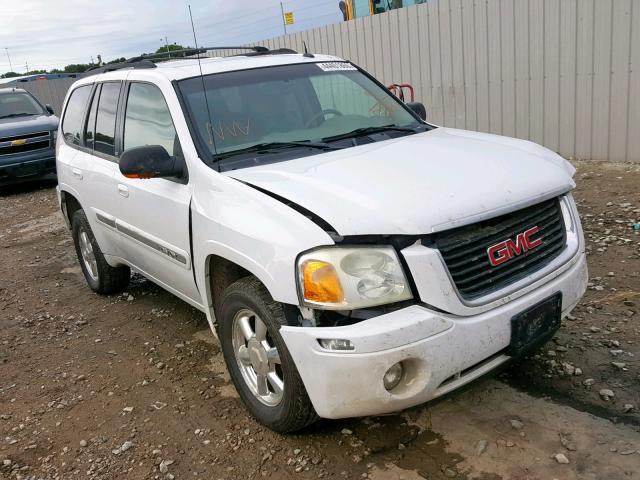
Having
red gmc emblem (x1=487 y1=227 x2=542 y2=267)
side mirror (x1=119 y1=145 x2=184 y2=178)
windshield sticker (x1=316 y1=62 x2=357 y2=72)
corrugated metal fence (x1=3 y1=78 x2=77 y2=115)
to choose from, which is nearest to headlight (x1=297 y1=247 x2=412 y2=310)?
red gmc emblem (x1=487 y1=227 x2=542 y2=267)

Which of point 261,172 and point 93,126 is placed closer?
point 261,172

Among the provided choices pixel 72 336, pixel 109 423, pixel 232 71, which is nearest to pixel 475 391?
pixel 109 423

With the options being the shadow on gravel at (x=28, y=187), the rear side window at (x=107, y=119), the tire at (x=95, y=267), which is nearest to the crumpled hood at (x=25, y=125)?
the shadow on gravel at (x=28, y=187)

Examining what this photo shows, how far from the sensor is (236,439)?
324 centimetres

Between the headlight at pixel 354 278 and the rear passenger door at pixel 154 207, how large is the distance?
1188 mm

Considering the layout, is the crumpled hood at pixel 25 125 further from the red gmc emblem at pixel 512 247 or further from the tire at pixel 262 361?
the red gmc emblem at pixel 512 247

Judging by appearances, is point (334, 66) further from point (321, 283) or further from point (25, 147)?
point (25, 147)

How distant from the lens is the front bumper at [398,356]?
8.23 feet

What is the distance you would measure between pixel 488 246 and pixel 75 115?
412cm

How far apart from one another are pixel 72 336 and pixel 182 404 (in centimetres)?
170

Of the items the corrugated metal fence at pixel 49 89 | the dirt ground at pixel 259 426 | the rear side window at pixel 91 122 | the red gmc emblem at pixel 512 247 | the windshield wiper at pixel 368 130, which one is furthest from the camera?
the corrugated metal fence at pixel 49 89

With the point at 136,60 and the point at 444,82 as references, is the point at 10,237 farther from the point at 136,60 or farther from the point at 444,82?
the point at 444,82

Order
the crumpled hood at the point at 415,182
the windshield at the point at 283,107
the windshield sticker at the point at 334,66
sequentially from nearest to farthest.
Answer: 1. the crumpled hood at the point at 415,182
2. the windshield at the point at 283,107
3. the windshield sticker at the point at 334,66

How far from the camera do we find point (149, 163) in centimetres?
343
